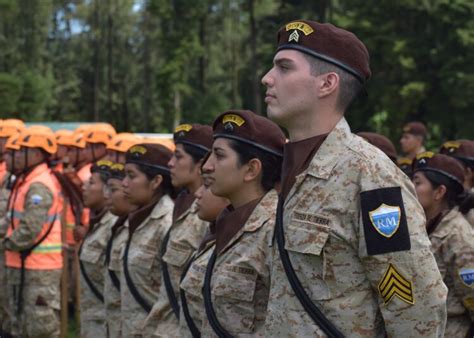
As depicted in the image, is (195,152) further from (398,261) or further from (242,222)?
(398,261)

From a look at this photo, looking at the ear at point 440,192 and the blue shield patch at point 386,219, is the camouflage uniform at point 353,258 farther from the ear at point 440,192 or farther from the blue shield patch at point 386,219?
the ear at point 440,192

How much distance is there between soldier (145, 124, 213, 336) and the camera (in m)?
4.97

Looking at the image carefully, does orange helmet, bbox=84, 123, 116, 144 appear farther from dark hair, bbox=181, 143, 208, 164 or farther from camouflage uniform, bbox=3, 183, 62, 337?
dark hair, bbox=181, 143, 208, 164

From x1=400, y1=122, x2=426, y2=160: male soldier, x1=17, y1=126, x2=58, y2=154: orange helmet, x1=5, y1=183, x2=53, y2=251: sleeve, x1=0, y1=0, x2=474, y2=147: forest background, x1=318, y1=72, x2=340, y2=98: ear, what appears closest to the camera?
x1=318, y1=72, x2=340, y2=98: ear

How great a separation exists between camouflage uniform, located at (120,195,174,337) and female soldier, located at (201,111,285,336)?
147cm

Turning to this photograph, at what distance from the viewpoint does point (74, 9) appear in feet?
187

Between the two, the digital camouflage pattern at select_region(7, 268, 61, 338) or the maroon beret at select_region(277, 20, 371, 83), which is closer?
the maroon beret at select_region(277, 20, 371, 83)

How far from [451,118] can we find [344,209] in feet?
90.9

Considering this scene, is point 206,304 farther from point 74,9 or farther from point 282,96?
point 74,9

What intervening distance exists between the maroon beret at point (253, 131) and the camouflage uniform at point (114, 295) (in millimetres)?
1999

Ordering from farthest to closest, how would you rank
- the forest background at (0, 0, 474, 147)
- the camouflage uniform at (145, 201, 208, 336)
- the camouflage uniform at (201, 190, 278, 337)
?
the forest background at (0, 0, 474, 147)
the camouflage uniform at (145, 201, 208, 336)
the camouflage uniform at (201, 190, 278, 337)

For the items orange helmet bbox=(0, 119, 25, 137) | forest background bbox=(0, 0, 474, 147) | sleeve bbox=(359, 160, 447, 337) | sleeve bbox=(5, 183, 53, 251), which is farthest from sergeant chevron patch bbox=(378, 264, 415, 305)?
forest background bbox=(0, 0, 474, 147)

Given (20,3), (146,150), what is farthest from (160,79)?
(146,150)

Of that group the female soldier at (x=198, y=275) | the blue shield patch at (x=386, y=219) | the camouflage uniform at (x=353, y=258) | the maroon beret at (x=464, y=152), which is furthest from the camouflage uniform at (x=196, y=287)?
the maroon beret at (x=464, y=152)
